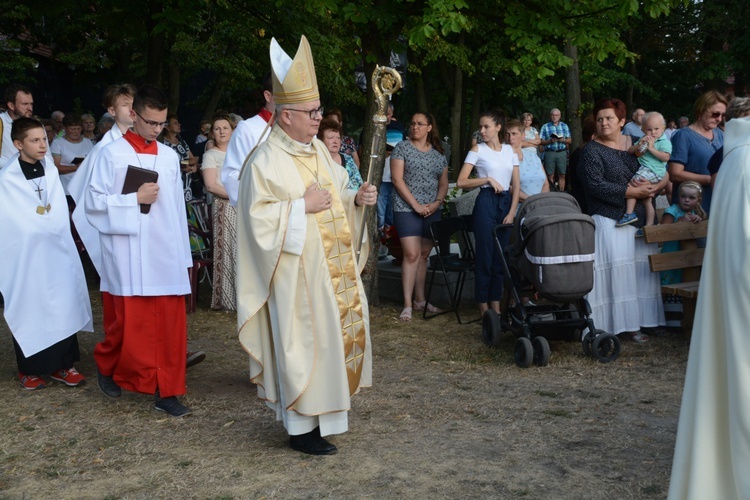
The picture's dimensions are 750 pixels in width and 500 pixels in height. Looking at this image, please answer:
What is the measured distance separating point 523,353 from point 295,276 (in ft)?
8.88

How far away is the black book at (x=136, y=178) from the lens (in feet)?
19.9

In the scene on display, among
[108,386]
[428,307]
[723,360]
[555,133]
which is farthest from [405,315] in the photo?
[555,133]

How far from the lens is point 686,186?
27.0 feet

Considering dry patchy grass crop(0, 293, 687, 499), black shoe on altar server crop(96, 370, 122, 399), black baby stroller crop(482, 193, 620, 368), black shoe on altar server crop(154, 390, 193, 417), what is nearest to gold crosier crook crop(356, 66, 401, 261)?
dry patchy grass crop(0, 293, 687, 499)

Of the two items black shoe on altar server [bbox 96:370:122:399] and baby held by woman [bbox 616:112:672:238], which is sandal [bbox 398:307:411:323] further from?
black shoe on altar server [bbox 96:370:122:399]

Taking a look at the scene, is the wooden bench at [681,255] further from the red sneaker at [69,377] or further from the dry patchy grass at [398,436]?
the red sneaker at [69,377]

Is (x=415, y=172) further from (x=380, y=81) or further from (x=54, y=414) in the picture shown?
(x=54, y=414)

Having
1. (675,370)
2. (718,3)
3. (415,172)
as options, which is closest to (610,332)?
(675,370)

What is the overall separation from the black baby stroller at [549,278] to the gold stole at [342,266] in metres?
2.13

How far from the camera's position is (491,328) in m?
7.97

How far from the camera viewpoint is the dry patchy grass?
485cm

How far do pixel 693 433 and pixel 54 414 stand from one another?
14.1 ft

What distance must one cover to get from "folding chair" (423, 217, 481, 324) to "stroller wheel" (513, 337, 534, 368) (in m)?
1.76

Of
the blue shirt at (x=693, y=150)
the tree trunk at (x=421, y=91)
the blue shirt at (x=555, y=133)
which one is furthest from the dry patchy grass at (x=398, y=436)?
the tree trunk at (x=421, y=91)
